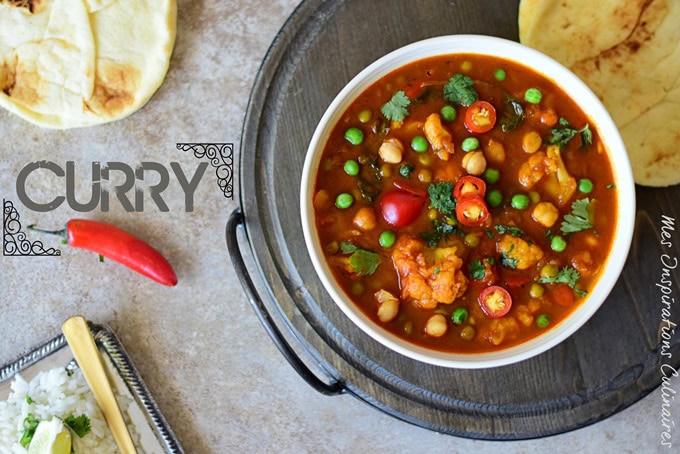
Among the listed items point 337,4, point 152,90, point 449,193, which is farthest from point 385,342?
point 152,90

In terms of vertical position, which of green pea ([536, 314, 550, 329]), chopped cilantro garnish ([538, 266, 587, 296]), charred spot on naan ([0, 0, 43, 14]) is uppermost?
charred spot on naan ([0, 0, 43, 14])

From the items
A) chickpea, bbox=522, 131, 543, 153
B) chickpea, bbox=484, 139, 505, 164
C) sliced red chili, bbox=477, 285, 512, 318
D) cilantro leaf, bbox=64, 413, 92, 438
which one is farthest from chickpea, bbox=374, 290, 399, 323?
cilantro leaf, bbox=64, 413, 92, 438

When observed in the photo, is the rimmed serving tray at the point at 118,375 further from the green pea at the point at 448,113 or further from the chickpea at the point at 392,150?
the green pea at the point at 448,113

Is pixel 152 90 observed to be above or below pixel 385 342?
above

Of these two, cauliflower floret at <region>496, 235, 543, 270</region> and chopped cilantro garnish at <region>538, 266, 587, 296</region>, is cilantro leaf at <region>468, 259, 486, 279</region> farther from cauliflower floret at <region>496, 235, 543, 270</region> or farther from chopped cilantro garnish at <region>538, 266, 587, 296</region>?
chopped cilantro garnish at <region>538, 266, 587, 296</region>

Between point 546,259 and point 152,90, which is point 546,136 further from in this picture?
point 152,90

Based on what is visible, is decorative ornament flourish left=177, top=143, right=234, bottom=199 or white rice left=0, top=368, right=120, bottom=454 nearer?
white rice left=0, top=368, right=120, bottom=454

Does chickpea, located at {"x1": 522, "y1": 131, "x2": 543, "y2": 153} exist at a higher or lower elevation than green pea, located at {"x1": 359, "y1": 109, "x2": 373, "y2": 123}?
higher

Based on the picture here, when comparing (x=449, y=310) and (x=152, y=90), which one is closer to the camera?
(x=449, y=310)
